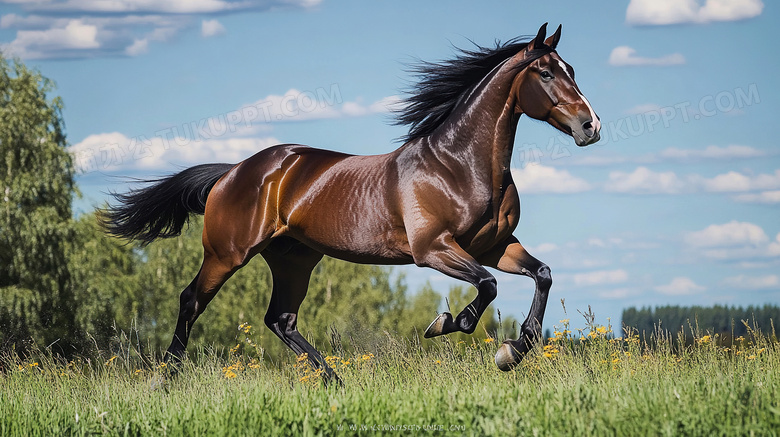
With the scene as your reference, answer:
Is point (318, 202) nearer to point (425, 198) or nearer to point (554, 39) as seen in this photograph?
point (425, 198)

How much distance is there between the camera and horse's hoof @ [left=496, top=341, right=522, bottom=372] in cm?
598

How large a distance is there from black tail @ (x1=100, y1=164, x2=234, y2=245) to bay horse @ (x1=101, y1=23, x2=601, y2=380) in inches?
25.7

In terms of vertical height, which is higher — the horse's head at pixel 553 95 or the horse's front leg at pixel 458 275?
the horse's head at pixel 553 95

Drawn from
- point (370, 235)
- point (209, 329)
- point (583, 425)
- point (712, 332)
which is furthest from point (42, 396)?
point (209, 329)

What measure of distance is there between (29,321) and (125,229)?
18.6 m

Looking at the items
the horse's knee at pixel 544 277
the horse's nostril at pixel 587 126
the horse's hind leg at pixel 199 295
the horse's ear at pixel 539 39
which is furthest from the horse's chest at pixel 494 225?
the horse's hind leg at pixel 199 295

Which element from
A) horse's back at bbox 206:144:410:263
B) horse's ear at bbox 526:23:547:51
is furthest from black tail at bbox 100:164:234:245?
horse's ear at bbox 526:23:547:51

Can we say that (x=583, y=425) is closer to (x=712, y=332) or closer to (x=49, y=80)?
(x=712, y=332)

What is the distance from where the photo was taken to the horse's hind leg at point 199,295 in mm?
7980

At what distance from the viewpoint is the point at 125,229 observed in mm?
9164

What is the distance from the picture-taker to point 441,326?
627 centimetres

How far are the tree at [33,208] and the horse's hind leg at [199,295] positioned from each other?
747 inches

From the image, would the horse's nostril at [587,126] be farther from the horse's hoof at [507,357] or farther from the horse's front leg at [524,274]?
the horse's hoof at [507,357]

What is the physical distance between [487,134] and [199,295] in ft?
11.3
